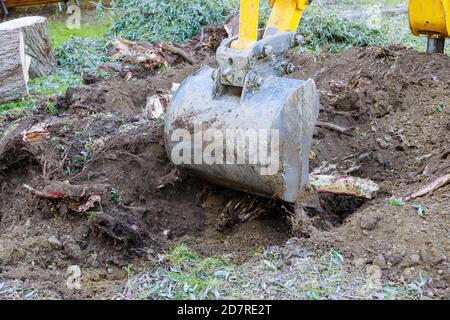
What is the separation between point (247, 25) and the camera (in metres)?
4.43

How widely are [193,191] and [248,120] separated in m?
1.09

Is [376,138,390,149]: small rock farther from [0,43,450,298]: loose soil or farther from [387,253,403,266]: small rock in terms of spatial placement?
[387,253,403,266]: small rock

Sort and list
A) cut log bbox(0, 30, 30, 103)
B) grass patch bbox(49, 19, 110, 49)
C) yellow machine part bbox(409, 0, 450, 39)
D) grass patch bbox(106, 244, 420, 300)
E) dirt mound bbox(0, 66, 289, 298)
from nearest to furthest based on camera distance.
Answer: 1. grass patch bbox(106, 244, 420, 300)
2. dirt mound bbox(0, 66, 289, 298)
3. yellow machine part bbox(409, 0, 450, 39)
4. cut log bbox(0, 30, 30, 103)
5. grass patch bbox(49, 19, 110, 49)

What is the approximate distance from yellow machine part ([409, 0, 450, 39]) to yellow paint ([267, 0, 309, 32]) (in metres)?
1.95

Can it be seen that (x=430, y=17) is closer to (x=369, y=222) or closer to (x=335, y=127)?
(x=335, y=127)

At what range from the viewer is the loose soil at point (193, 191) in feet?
13.1

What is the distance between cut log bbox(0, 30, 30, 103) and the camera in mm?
7531

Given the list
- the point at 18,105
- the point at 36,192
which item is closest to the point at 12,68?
the point at 18,105

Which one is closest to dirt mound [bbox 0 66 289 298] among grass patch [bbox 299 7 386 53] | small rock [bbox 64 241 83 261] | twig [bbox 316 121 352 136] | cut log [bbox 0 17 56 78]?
small rock [bbox 64 241 83 261]

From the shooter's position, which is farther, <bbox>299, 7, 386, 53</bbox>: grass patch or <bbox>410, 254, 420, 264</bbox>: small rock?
<bbox>299, 7, 386, 53</bbox>: grass patch

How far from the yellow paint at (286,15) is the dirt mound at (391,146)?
1150 mm

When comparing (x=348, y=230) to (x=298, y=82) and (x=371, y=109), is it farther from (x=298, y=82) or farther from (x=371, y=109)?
(x=371, y=109)

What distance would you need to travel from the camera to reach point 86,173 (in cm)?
510
